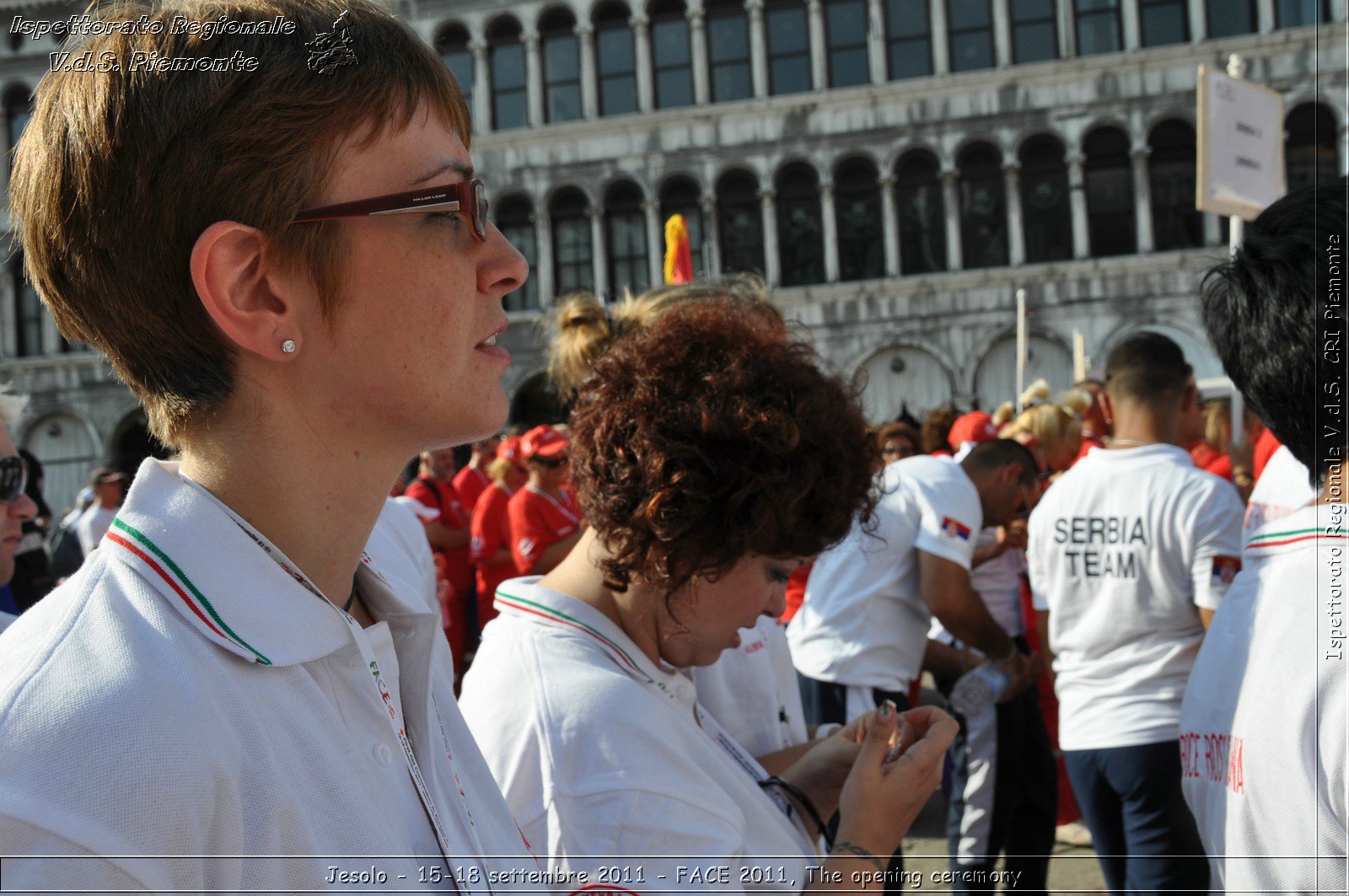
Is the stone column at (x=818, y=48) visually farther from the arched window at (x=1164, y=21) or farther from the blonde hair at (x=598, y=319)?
the blonde hair at (x=598, y=319)

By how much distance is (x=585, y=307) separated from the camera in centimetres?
286

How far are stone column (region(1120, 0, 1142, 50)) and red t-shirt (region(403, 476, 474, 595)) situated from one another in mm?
20212

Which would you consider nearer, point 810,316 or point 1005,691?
point 1005,691

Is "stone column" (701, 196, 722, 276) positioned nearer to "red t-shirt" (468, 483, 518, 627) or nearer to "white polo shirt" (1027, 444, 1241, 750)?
"red t-shirt" (468, 483, 518, 627)

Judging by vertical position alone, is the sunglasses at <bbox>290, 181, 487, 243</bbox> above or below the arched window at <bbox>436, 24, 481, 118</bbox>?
below

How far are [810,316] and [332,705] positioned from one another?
77.0ft

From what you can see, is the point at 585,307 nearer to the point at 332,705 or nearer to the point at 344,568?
the point at 344,568

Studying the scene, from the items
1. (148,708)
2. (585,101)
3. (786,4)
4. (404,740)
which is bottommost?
(404,740)

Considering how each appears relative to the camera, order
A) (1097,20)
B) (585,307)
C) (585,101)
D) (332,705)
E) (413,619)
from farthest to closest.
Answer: (585,101)
(1097,20)
(585,307)
(413,619)
(332,705)

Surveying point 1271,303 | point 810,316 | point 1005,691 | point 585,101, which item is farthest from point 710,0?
point 1271,303

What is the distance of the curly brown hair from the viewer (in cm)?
190

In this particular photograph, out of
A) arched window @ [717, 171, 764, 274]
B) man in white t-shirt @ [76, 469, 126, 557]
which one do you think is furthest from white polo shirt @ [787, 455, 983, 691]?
arched window @ [717, 171, 764, 274]

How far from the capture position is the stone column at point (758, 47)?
80.4 feet

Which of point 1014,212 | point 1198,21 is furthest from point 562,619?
point 1198,21
